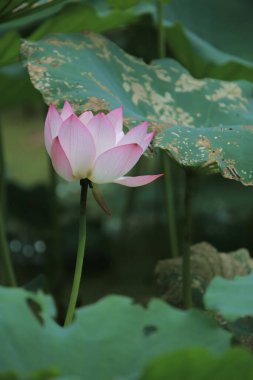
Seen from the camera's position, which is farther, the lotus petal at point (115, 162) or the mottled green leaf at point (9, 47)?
the mottled green leaf at point (9, 47)

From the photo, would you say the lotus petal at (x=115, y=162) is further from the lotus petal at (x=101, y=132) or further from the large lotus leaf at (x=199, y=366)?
the large lotus leaf at (x=199, y=366)

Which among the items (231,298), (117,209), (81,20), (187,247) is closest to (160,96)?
(187,247)

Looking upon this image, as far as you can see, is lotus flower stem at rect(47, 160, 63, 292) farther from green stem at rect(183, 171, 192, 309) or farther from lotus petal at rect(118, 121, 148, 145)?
lotus petal at rect(118, 121, 148, 145)

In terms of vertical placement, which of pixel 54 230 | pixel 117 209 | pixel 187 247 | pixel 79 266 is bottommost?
pixel 117 209

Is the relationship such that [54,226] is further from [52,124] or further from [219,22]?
[52,124]

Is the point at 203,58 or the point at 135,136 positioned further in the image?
the point at 203,58

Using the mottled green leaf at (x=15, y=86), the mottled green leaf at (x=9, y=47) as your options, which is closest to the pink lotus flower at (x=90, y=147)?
the mottled green leaf at (x=9, y=47)
